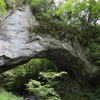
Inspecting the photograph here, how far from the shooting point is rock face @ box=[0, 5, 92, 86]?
5.51 metres

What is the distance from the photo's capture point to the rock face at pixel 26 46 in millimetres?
5508

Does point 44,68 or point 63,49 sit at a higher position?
point 63,49

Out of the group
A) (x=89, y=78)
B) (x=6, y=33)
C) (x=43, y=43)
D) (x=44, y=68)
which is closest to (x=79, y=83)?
(x=89, y=78)

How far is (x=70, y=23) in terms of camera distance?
7.86 metres

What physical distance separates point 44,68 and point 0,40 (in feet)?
19.3

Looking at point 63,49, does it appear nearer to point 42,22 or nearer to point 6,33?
point 42,22

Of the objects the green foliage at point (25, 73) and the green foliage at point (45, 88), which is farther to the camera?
the green foliage at point (25, 73)

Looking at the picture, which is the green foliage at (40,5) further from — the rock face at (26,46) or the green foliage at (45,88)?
the green foliage at (45,88)

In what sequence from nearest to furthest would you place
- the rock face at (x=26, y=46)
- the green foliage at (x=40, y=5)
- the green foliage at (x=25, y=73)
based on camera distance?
the rock face at (x=26, y=46), the green foliage at (x=40, y=5), the green foliage at (x=25, y=73)

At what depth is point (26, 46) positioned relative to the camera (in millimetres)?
5969

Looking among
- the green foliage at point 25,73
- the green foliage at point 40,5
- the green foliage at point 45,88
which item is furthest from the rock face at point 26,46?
the green foliage at point 25,73

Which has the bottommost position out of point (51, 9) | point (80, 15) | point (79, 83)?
point (79, 83)

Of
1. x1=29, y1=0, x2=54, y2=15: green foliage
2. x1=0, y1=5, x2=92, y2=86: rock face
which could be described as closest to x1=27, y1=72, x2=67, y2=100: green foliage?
x1=0, y1=5, x2=92, y2=86: rock face

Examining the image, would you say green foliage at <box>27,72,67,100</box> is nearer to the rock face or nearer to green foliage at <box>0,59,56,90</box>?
the rock face
